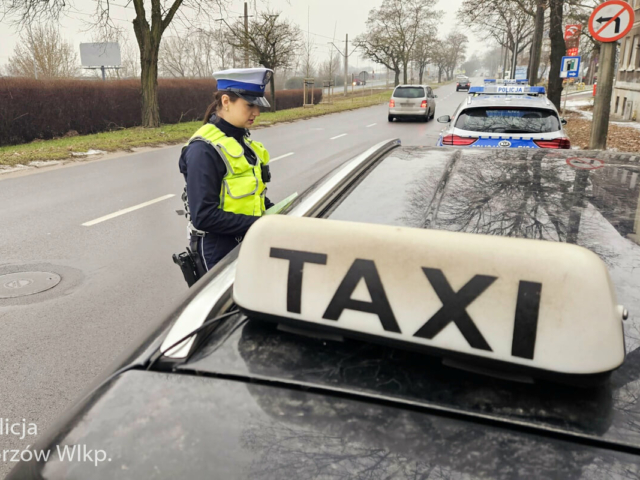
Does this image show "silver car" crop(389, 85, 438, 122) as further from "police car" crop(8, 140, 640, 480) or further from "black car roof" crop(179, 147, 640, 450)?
"police car" crop(8, 140, 640, 480)

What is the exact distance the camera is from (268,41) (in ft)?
96.0

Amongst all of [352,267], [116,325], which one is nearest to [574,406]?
[352,267]

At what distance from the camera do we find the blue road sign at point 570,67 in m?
17.7

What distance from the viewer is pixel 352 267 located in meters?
1.17

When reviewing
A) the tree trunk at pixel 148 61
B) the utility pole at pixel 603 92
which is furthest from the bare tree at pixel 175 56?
the utility pole at pixel 603 92

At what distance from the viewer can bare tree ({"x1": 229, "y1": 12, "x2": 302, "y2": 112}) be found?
29.0 metres

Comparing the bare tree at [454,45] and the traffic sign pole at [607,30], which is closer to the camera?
the traffic sign pole at [607,30]

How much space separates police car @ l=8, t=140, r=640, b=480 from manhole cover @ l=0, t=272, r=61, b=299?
3.80m

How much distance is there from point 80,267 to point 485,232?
4.53 metres

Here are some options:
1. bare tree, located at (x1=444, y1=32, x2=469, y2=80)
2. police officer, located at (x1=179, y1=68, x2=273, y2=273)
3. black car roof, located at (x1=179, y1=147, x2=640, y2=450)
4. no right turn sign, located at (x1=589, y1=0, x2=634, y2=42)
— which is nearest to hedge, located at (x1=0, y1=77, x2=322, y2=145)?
no right turn sign, located at (x1=589, y1=0, x2=634, y2=42)

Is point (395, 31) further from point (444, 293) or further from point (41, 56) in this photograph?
point (444, 293)

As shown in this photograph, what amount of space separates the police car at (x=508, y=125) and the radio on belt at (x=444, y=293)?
5.87 meters

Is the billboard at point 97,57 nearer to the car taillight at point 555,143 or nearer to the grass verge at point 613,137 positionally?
the grass verge at point 613,137

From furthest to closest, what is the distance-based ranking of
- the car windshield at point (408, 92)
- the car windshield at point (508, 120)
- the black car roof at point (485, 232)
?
the car windshield at point (408, 92) → the car windshield at point (508, 120) → the black car roof at point (485, 232)
